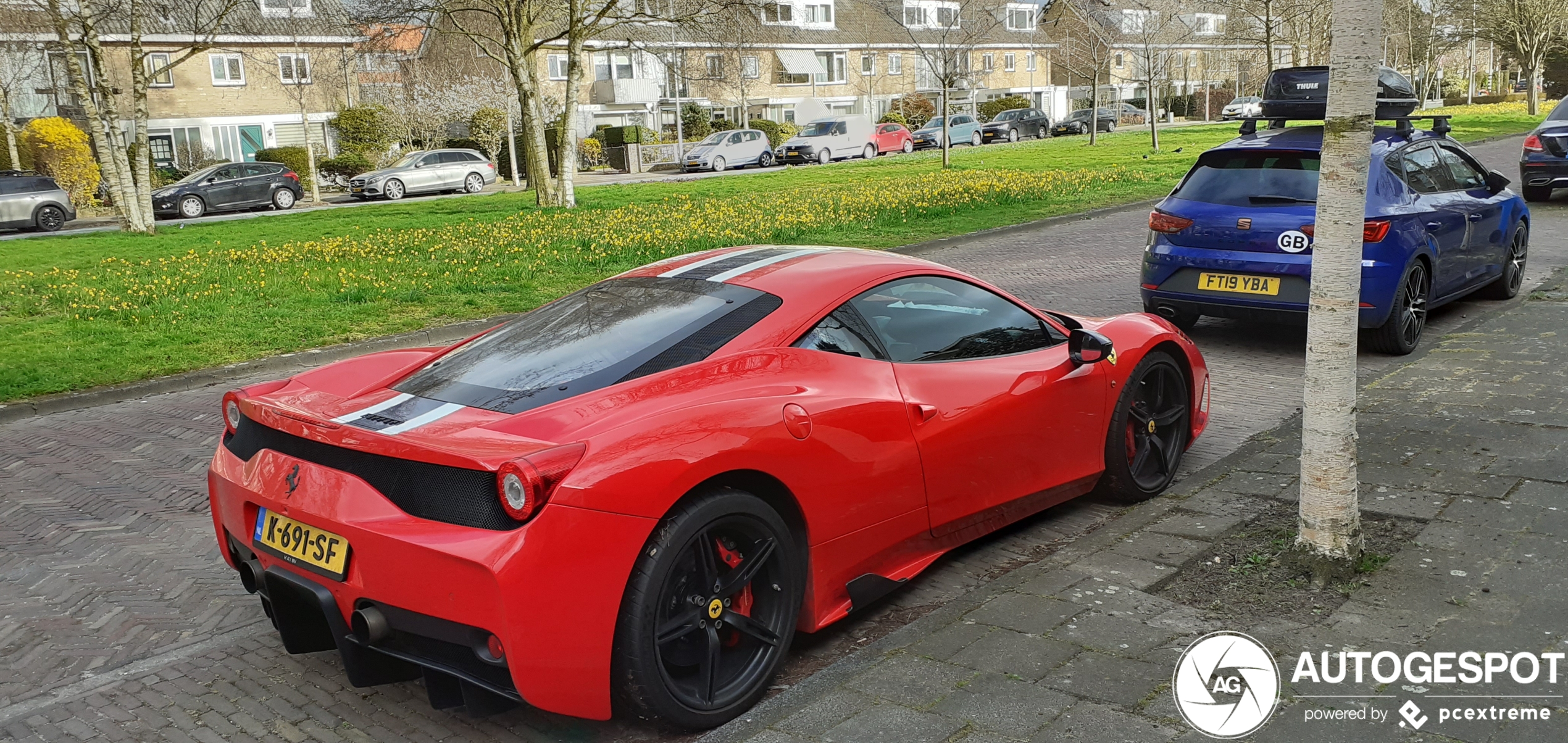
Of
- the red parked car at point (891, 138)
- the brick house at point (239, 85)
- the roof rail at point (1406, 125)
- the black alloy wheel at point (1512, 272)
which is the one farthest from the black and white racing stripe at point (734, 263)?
the red parked car at point (891, 138)

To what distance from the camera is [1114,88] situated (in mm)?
74062

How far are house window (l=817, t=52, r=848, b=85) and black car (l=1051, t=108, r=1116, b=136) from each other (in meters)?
13.8

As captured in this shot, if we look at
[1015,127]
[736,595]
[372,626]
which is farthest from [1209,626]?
[1015,127]

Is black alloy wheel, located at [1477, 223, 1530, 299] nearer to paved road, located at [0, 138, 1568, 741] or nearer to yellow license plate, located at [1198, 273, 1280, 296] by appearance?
paved road, located at [0, 138, 1568, 741]

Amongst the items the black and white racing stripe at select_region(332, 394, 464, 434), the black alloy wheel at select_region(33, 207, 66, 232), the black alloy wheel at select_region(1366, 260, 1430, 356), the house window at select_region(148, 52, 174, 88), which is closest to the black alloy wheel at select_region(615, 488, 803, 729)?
the black and white racing stripe at select_region(332, 394, 464, 434)

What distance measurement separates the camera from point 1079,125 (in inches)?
2138

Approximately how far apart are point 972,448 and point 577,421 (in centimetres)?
165

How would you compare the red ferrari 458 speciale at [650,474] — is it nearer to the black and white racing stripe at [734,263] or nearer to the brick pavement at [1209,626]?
the black and white racing stripe at [734,263]

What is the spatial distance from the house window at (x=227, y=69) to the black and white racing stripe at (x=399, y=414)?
46828 millimetres

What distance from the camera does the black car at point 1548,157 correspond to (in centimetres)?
1622

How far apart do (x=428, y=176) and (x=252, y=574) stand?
108ft

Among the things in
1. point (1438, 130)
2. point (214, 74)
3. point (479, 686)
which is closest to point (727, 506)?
point (479, 686)

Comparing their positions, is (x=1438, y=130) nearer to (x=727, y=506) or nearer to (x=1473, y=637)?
(x=1473, y=637)

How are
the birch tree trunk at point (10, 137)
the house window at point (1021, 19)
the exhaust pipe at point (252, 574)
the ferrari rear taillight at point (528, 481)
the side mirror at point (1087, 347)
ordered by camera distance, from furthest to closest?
the house window at point (1021, 19), the birch tree trunk at point (10, 137), the side mirror at point (1087, 347), the exhaust pipe at point (252, 574), the ferrari rear taillight at point (528, 481)
